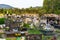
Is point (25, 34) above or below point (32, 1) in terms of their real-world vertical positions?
below

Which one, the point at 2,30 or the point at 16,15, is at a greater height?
the point at 16,15

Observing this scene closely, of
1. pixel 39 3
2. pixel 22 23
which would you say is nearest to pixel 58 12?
pixel 39 3

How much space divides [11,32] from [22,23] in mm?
175

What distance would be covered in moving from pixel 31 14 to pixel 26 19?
0.29 feet

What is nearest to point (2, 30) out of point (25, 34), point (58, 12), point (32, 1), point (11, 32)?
point (11, 32)

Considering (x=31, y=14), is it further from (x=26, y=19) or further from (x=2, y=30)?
(x=2, y=30)

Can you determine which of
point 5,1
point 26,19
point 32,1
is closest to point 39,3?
point 32,1

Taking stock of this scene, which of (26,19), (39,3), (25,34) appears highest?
(39,3)

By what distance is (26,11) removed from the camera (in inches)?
99.6

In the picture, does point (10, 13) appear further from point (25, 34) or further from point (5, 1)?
point (25, 34)

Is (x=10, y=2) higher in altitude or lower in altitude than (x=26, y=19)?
higher

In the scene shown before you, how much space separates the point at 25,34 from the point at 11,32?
175 mm

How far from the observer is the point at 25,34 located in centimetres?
251

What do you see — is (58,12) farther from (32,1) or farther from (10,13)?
(10,13)
